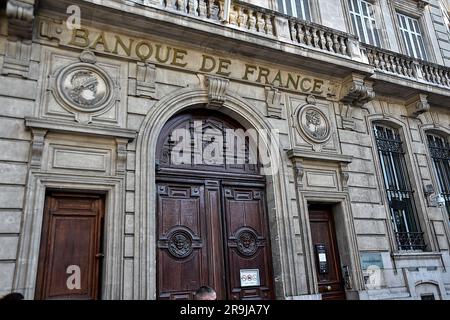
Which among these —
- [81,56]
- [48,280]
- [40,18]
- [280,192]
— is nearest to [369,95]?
[280,192]

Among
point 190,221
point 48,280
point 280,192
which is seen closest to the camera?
point 48,280

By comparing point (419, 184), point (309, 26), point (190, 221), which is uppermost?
point (309, 26)

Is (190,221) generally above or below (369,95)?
below

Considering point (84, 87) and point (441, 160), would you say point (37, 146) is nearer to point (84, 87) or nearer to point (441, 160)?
point (84, 87)

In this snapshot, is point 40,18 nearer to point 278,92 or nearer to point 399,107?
point 278,92

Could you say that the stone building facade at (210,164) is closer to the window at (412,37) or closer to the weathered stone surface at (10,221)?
the weathered stone surface at (10,221)

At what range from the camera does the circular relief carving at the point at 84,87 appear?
5.82 meters

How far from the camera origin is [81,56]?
6078mm

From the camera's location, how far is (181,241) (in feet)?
20.5

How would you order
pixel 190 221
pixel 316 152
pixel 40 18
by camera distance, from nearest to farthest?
pixel 40 18 → pixel 190 221 → pixel 316 152

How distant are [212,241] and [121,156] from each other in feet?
7.17

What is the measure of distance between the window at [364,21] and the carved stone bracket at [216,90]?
16.5 feet

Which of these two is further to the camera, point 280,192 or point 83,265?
point 280,192

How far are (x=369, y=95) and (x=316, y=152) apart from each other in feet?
7.06
